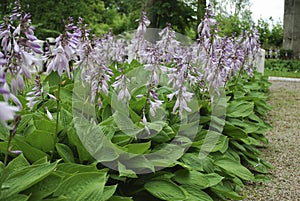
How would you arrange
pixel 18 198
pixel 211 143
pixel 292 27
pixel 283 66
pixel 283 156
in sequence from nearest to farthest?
pixel 18 198
pixel 211 143
pixel 283 156
pixel 283 66
pixel 292 27

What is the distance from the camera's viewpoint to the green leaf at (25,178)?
1.89 metres

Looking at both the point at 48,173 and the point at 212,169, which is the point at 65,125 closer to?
the point at 48,173

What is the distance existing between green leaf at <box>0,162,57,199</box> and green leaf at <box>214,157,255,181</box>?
5.94 feet

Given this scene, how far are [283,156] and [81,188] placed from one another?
3.22 metres

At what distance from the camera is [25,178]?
77.7 inches

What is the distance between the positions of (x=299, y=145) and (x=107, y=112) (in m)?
2.96

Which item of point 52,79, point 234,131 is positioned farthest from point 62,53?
point 234,131

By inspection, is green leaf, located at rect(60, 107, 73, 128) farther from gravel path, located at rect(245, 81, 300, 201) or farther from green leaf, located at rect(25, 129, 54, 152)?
gravel path, located at rect(245, 81, 300, 201)

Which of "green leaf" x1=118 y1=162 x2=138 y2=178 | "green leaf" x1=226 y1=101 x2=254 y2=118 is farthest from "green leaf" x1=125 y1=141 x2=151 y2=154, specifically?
"green leaf" x1=226 y1=101 x2=254 y2=118

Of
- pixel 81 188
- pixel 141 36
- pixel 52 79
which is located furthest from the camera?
pixel 141 36

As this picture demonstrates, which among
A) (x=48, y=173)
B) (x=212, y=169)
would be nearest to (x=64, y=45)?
(x=48, y=173)

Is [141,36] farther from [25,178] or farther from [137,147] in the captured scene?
[25,178]

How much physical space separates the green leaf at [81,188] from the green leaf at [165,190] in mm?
588

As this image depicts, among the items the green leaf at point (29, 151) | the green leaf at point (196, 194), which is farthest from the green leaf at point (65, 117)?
the green leaf at point (196, 194)
